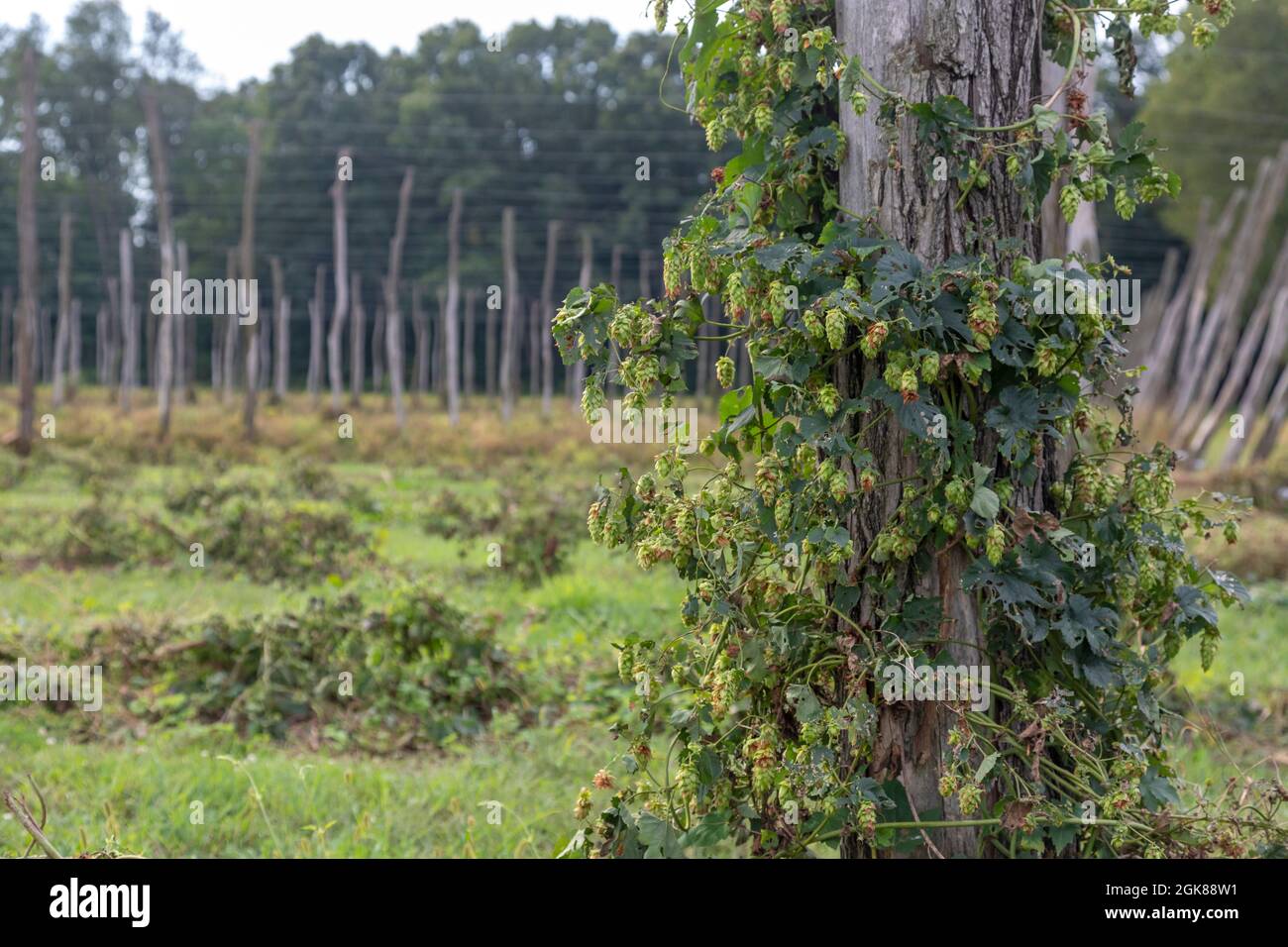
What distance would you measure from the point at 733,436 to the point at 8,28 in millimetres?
61149

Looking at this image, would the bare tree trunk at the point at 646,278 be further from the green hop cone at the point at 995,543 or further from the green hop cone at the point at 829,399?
the green hop cone at the point at 995,543

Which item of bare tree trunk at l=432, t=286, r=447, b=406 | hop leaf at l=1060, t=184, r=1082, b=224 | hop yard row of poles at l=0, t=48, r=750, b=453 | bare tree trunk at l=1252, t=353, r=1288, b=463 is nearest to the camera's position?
hop leaf at l=1060, t=184, r=1082, b=224

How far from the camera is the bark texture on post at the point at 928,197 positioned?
2.54m

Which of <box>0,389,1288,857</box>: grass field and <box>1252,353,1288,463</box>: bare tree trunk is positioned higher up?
<box>1252,353,1288,463</box>: bare tree trunk

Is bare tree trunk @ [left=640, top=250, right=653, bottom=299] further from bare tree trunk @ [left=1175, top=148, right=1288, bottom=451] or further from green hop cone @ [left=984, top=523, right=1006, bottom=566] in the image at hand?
bare tree trunk @ [left=1175, top=148, right=1288, bottom=451]

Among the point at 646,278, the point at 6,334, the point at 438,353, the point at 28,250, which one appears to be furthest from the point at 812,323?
the point at 6,334

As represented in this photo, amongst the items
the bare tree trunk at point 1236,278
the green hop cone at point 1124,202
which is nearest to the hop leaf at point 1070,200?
the green hop cone at point 1124,202

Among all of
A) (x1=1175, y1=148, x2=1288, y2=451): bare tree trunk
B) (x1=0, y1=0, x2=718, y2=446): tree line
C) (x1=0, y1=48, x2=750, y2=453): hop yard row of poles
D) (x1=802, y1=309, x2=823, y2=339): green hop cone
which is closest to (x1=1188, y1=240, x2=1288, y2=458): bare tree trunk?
(x1=1175, y1=148, x2=1288, y2=451): bare tree trunk

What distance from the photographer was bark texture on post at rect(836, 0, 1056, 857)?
2537mm

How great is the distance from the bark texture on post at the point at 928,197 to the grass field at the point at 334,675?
666 mm

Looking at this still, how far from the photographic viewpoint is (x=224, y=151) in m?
52.6

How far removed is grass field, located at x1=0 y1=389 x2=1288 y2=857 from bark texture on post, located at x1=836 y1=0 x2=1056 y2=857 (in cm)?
67

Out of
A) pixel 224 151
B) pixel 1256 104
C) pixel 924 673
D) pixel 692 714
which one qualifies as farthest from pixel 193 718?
pixel 224 151
